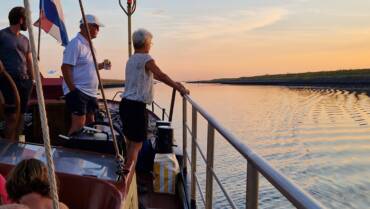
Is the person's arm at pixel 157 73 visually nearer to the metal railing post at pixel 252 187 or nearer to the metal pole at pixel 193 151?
the metal pole at pixel 193 151

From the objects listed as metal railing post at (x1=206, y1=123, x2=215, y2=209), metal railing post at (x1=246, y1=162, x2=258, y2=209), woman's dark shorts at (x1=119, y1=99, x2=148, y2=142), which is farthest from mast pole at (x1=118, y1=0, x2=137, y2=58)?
metal railing post at (x1=246, y1=162, x2=258, y2=209)

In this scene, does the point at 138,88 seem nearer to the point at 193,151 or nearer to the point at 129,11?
the point at 193,151

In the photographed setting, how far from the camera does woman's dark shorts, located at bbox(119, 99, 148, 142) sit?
15.0 ft

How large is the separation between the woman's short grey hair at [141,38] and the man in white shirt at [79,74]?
597mm

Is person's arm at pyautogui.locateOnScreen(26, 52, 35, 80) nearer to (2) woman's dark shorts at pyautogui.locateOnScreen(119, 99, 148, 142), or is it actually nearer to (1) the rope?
(2) woman's dark shorts at pyautogui.locateOnScreen(119, 99, 148, 142)

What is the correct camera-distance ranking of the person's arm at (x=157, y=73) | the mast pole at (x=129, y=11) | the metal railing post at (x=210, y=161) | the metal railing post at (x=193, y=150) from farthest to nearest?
the mast pole at (x=129, y=11) < the person's arm at (x=157, y=73) < the metal railing post at (x=193, y=150) < the metal railing post at (x=210, y=161)

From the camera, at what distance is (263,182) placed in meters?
12.4

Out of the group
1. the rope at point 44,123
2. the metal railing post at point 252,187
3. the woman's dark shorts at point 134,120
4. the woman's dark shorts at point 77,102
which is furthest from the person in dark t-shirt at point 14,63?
the rope at point 44,123

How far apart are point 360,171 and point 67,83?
Answer: 13.3 m

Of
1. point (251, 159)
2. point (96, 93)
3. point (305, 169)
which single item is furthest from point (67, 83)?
point (305, 169)

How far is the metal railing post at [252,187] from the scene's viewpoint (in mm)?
1913

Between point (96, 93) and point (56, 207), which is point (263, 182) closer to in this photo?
point (96, 93)

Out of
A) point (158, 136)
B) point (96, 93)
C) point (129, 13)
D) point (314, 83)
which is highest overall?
point (129, 13)

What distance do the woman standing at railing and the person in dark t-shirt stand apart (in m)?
1.19
